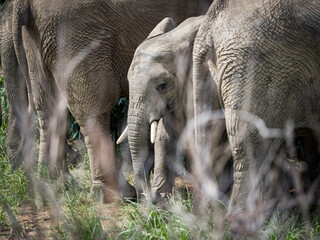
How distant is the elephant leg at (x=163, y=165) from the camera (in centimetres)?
457

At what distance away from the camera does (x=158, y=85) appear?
171 inches

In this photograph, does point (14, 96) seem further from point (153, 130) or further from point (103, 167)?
point (153, 130)

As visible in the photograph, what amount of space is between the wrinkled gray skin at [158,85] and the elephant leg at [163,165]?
4 cm

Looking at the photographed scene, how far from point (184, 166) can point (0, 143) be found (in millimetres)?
2544

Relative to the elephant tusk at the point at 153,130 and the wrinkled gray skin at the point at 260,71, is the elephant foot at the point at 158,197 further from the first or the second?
the wrinkled gray skin at the point at 260,71

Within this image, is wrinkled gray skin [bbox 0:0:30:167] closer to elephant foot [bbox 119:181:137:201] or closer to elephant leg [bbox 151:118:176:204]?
elephant foot [bbox 119:181:137:201]

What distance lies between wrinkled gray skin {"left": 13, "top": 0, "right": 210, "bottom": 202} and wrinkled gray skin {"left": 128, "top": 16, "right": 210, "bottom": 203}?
76cm

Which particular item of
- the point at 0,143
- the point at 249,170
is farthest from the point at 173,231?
the point at 0,143

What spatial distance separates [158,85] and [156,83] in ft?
0.07

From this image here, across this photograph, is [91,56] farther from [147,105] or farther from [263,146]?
[263,146]

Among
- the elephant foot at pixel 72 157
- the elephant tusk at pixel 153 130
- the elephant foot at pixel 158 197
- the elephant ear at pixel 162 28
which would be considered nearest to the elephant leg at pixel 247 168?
the elephant tusk at pixel 153 130

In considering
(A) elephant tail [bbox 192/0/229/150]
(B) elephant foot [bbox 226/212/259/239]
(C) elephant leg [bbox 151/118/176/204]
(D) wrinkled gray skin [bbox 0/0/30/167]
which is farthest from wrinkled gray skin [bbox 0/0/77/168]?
(B) elephant foot [bbox 226/212/259/239]

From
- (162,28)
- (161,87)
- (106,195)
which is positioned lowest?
(106,195)

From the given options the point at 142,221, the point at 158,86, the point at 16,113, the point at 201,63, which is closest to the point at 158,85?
the point at 158,86
